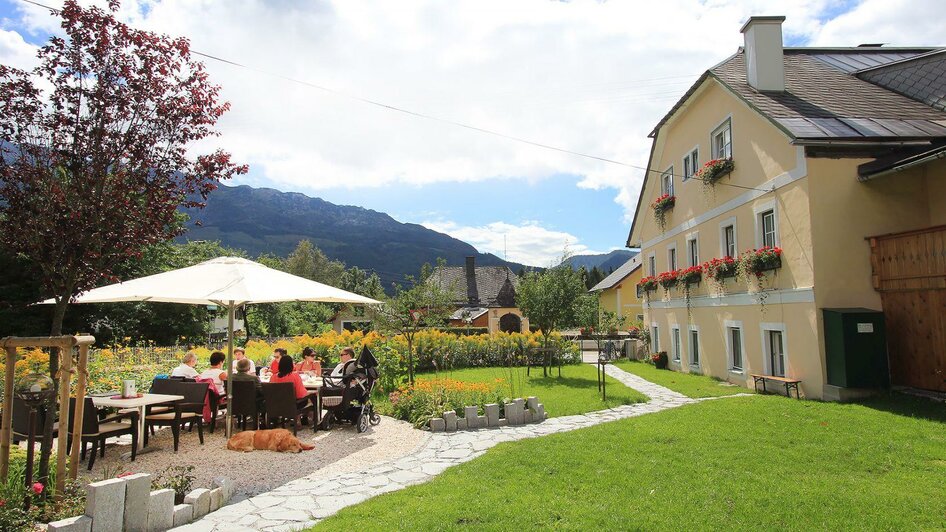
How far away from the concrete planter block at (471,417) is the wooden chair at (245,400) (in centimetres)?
355

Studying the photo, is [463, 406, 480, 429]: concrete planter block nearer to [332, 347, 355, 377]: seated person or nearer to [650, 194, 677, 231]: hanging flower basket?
[332, 347, 355, 377]: seated person

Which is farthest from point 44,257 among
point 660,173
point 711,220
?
point 660,173

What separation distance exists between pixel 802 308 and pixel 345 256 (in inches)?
7352

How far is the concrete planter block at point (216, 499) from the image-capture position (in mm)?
5246

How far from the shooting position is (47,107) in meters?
5.32

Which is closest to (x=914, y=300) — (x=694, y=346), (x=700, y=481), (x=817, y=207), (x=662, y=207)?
(x=817, y=207)

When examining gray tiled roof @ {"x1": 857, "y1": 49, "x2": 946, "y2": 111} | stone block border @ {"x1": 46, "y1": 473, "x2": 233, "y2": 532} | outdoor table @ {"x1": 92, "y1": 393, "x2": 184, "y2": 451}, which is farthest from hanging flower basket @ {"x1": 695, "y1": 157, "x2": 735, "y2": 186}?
stone block border @ {"x1": 46, "y1": 473, "x2": 233, "y2": 532}

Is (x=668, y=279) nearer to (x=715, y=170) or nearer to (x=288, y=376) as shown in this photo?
(x=715, y=170)

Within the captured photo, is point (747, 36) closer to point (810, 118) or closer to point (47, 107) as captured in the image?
point (810, 118)

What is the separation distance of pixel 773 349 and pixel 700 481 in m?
8.47

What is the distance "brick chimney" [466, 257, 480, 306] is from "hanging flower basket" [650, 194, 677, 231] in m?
29.1

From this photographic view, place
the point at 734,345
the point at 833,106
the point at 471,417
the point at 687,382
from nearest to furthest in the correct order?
1. the point at 471,417
2. the point at 833,106
3. the point at 734,345
4. the point at 687,382

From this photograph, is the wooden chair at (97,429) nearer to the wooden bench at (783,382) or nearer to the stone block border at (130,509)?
the stone block border at (130,509)

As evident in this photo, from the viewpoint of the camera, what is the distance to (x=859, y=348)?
10156 mm
